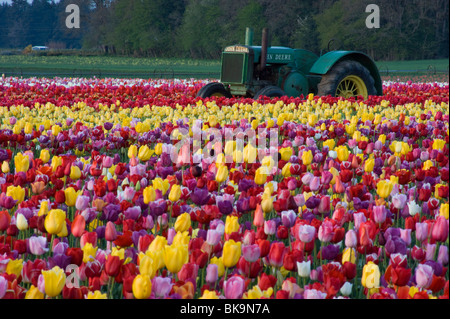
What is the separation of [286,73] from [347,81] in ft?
5.23

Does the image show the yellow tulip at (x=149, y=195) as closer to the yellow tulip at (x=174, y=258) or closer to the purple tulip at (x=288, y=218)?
the purple tulip at (x=288, y=218)

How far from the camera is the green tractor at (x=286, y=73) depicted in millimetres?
12688

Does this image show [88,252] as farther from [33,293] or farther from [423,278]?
[423,278]

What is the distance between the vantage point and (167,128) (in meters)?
7.45

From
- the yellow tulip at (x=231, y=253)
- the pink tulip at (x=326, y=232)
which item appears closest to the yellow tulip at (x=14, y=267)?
the yellow tulip at (x=231, y=253)

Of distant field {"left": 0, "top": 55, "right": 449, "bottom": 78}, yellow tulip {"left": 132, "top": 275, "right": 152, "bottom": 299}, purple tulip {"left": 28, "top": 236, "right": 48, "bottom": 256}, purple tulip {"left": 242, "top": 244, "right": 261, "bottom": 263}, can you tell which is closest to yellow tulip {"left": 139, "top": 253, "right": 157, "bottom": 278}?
yellow tulip {"left": 132, "top": 275, "right": 152, "bottom": 299}

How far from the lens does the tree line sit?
50.6 meters

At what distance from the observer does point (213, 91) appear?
13.1 metres

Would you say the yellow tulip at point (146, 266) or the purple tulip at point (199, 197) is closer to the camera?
the yellow tulip at point (146, 266)

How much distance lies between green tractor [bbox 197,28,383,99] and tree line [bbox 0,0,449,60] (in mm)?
27114

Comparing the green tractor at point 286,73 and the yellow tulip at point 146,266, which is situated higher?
the green tractor at point 286,73

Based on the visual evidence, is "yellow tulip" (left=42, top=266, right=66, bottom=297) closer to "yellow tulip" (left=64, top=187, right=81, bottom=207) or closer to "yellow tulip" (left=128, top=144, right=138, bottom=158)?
"yellow tulip" (left=64, top=187, right=81, bottom=207)

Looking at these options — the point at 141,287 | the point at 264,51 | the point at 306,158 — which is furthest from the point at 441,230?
the point at 264,51
